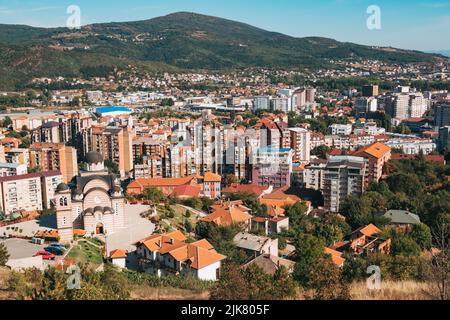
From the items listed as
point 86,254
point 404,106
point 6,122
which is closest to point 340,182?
point 86,254

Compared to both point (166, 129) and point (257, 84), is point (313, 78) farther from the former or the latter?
point (166, 129)

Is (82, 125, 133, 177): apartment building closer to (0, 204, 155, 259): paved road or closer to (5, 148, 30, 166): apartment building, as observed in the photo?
(5, 148, 30, 166): apartment building

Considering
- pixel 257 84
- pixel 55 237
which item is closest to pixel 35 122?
pixel 55 237

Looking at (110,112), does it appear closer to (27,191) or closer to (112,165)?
(112,165)

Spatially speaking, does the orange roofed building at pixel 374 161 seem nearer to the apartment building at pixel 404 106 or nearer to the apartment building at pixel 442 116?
the apartment building at pixel 442 116

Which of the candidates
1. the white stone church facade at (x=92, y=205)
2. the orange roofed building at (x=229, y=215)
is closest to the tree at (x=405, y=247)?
the orange roofed building at (x=229, y=215)
